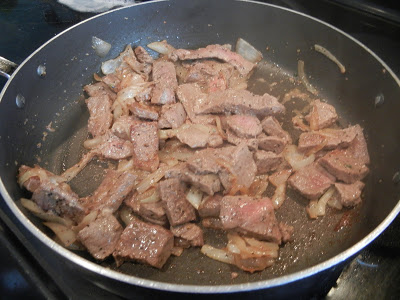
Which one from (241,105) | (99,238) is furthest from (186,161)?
(99,238)

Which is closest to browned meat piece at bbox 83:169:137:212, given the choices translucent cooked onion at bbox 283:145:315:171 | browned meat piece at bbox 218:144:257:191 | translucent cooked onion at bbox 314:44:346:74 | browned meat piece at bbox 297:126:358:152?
browned meat piece at bbox 218:144:257:191

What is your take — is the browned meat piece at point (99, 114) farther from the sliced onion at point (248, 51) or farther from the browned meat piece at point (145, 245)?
the sliced onion at point (248, 51)

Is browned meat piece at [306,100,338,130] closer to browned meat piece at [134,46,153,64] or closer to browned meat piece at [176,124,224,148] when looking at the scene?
browned meat piece at [176,124,224,148]

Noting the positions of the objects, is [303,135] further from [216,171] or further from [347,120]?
[216,171]

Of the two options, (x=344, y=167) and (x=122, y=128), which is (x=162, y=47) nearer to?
(x=122, y=128)

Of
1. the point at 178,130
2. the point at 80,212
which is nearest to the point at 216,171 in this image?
the point at 178,130
